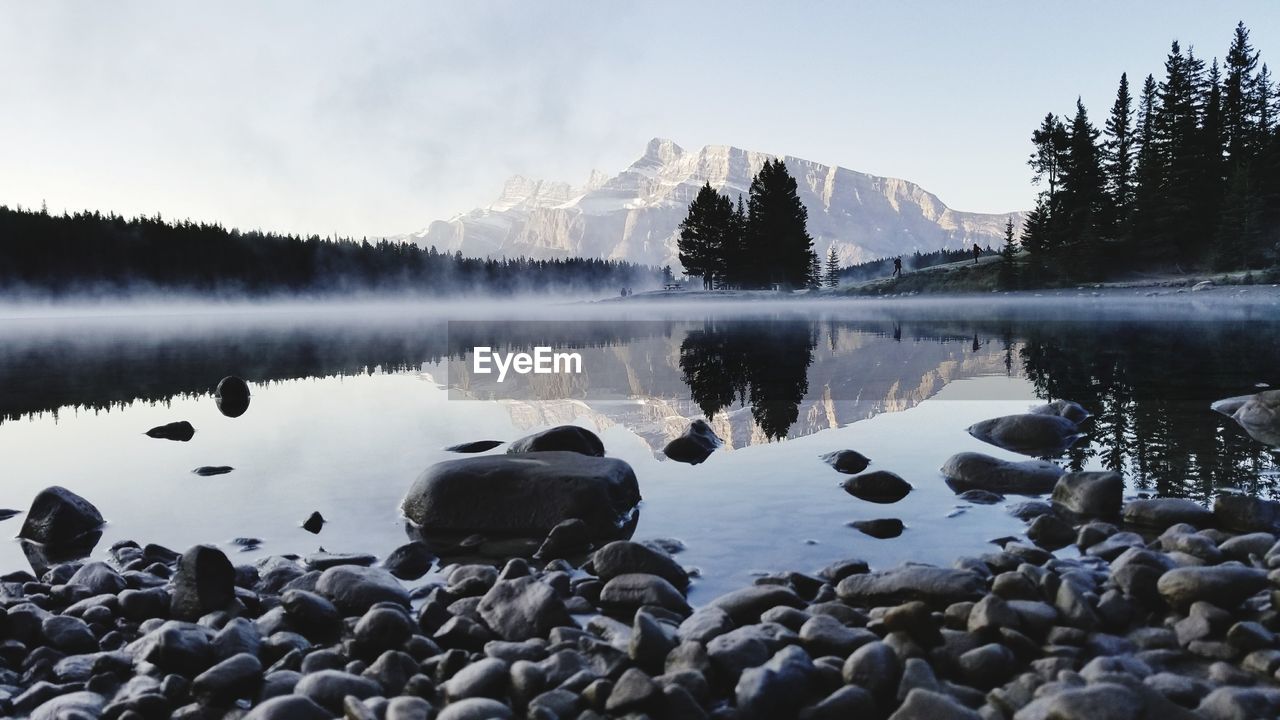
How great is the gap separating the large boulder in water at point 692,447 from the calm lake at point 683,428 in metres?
0.26

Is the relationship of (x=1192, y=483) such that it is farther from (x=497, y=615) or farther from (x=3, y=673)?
(x=3, y=673)

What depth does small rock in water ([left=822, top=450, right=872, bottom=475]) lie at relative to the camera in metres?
10.0

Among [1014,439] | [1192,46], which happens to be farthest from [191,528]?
[1192,46]

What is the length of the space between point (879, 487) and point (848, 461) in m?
1.39

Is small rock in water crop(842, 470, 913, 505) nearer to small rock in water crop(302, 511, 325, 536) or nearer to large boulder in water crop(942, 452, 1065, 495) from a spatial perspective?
large boulder in water crop(942, 452, 1065, 495)

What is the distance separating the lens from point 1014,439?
1150cm

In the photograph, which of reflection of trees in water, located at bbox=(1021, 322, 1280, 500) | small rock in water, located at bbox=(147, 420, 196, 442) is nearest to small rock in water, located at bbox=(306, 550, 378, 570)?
reflection of trees in water, located at bbox=(1021, 322, 1280, 500)

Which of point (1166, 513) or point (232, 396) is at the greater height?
point (232, 396)

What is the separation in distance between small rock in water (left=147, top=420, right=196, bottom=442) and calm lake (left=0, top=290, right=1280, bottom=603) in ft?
0.70

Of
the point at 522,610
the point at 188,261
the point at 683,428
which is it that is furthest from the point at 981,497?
the point at 188,261

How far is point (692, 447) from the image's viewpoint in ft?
36.9

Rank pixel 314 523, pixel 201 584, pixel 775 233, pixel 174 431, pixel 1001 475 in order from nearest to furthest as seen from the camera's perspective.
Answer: pixel 201 584 → pixel 314 523 → pixel 1001 475 → pixel 174 431 → pixel 775 233

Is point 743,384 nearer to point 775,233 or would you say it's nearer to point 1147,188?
point 1147,188

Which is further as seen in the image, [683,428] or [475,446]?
[683,428]
